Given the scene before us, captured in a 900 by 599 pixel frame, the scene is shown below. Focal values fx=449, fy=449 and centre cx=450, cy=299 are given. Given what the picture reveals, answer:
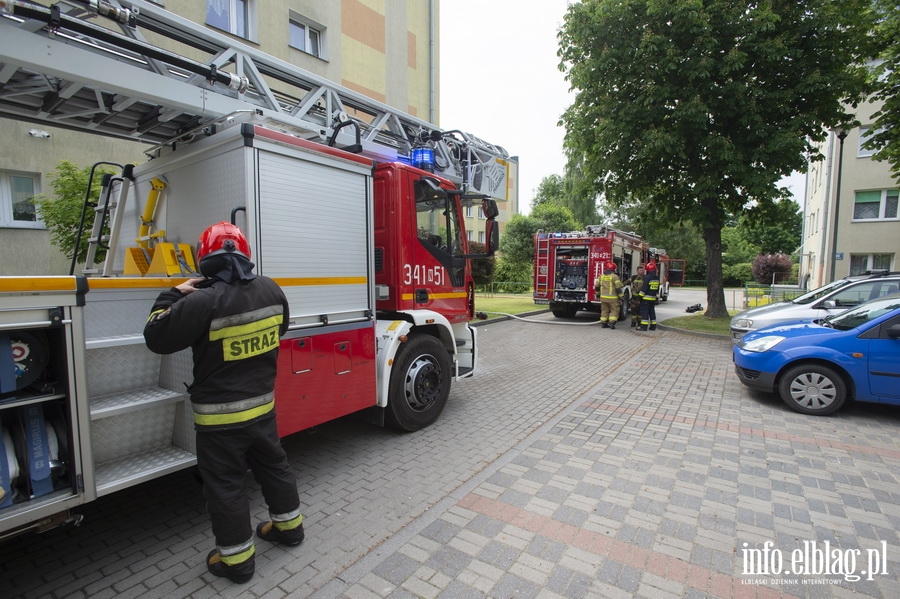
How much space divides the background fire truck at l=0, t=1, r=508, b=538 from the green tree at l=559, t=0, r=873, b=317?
872 centimetres

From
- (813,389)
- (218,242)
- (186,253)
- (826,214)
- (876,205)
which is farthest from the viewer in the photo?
(826,214)

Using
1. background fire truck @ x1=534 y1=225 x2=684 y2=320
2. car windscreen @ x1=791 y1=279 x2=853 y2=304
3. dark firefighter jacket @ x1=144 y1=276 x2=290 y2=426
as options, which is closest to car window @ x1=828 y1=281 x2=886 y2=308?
car windscreen @ x1=791 y1=279 x2=853 y2=304

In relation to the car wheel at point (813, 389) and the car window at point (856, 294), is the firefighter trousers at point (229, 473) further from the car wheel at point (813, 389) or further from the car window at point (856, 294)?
the car window at point (856, 294)

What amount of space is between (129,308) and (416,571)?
229 cm

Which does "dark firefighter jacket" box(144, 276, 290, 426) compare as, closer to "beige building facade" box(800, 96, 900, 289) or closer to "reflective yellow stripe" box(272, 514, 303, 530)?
"reflective yellow stripe" box(272, 514, 303, 530)

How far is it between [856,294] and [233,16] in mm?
14145

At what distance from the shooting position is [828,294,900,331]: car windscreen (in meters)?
5.07

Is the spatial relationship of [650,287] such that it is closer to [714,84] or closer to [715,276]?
[715,276]

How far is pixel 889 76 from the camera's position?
390 inches

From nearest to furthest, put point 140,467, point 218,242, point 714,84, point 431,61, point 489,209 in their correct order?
point 218,242 → point 140,467 → point 489,209 → point 714,84 → point 431,61

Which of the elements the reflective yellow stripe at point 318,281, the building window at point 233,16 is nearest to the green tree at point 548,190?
the building window at point 233,16

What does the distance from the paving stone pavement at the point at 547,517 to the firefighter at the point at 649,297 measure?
6.64m

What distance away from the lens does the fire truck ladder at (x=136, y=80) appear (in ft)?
8.50

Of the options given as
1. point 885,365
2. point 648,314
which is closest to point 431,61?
point 648,314
